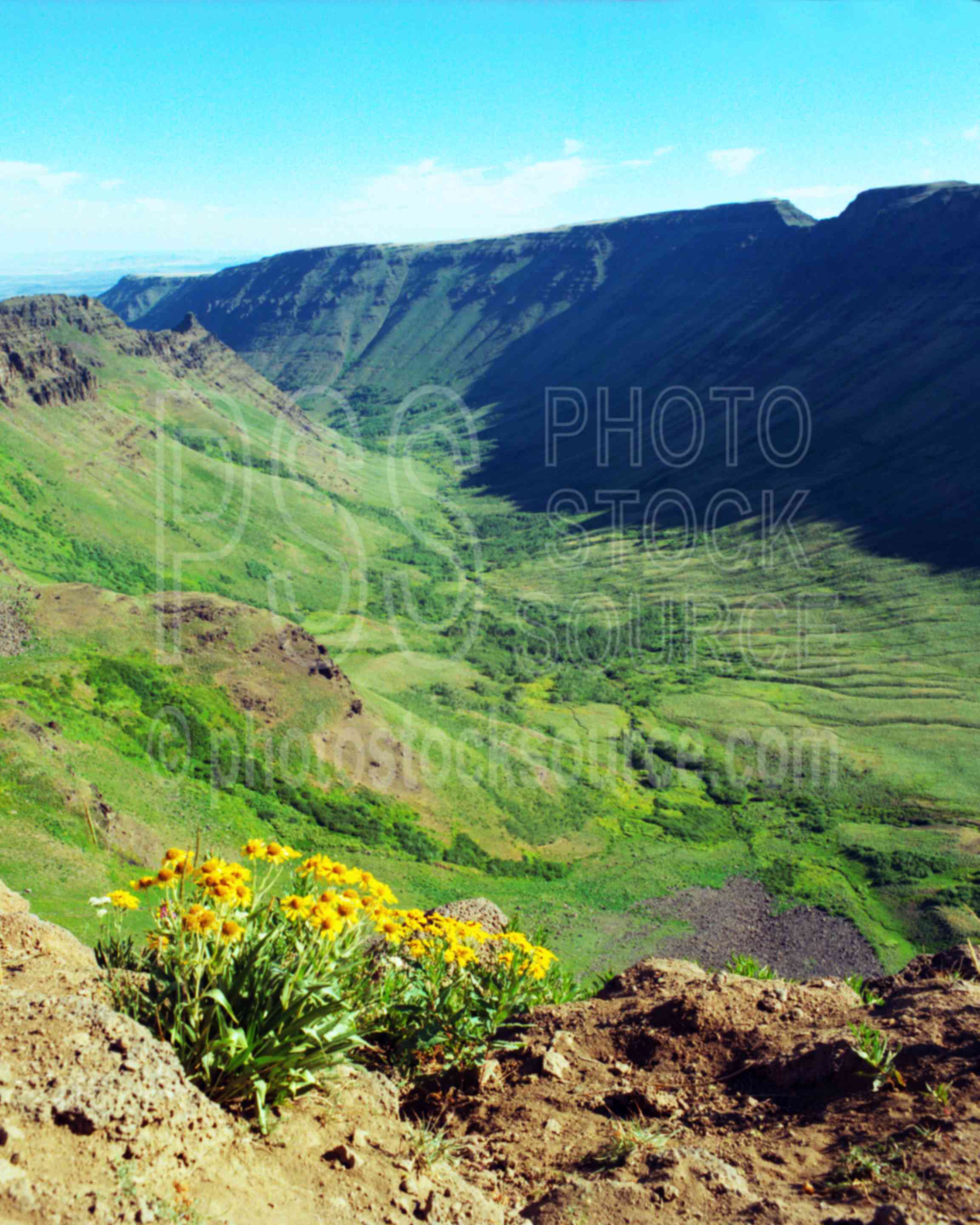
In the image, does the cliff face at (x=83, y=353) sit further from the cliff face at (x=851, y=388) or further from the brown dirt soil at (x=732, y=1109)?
the brown dirt soil at (x=732, y=1109)

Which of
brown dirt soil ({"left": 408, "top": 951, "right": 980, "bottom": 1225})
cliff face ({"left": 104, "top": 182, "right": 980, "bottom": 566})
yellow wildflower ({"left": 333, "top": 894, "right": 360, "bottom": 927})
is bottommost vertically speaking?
brown dirt soil ({"left": 408, "top": 951, "right": 980, "bottom": 1225})

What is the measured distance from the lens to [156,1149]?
18.1 feet

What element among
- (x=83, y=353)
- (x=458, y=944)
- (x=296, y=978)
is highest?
(x=83, y=353)

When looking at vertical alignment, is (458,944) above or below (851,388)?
below

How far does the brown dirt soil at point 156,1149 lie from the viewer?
504cm

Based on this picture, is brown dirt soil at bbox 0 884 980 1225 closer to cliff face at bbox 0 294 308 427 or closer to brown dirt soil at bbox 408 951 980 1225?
brown dirt soil at bbox 408 951 980 1225

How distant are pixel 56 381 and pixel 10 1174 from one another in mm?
112650

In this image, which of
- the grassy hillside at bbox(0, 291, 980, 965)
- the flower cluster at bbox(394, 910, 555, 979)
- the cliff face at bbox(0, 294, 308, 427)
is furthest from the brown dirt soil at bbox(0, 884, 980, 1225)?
the cliff face at bbox(0, 294, 308, 427)

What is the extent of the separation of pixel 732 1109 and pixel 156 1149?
443 cm

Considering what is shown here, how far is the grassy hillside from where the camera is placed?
1747 inches

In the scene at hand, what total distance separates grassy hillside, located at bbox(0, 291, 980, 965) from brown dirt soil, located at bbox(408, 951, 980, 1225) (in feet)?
66.7

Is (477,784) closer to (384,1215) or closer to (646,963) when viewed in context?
(646,963)

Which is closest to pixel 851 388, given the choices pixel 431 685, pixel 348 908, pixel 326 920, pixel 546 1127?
pixel 431 685

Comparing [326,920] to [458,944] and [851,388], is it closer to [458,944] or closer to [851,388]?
[458,944]
